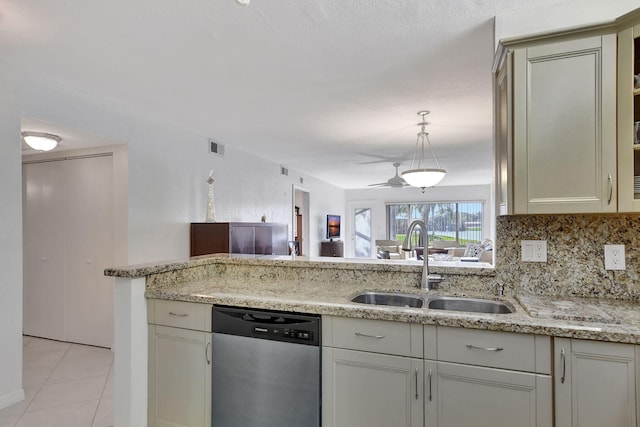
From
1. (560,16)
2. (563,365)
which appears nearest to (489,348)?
(563,365)

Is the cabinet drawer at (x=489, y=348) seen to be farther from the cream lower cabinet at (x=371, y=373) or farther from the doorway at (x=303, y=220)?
the doorway at (x=303, y=220)

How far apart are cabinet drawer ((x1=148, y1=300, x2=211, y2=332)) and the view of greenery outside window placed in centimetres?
816

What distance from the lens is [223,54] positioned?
234cm

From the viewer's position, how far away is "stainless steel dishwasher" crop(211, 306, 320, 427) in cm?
167

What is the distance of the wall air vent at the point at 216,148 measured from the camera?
4505 mm

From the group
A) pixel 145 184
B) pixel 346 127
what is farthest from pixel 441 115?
pixel 145 184

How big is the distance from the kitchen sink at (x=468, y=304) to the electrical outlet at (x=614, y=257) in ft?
1.83

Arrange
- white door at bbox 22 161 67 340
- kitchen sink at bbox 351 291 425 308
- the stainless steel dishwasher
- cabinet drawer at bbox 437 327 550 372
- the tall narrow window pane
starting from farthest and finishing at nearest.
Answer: the tall narrow window pane < white door at bbox 22 161 67 340 < kitchen sink at bbox 351 291 425 308 < the stainless steel dishwasher < cabinet drawer at bbox 437 327 550 372

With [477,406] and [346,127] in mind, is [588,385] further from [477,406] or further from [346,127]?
[346,127]

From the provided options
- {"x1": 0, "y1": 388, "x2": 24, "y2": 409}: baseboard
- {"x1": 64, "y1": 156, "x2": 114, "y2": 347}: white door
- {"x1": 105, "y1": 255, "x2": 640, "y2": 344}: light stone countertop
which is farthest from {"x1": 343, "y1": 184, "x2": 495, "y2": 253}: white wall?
{"x1": 0, "y1": 388, "x2": 24, "y2": 409}: baseboard

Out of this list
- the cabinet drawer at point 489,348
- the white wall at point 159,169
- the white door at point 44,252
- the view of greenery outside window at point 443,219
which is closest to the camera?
the cabinet drawer at point 489,348

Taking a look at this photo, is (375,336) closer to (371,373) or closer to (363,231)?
(371,373)

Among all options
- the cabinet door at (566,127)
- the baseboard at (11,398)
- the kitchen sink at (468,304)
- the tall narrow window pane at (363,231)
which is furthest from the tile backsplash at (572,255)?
the tall narrow window pane at (363,231)

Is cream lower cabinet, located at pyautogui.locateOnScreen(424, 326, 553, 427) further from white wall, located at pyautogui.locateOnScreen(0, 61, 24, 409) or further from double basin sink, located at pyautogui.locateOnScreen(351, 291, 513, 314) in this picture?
white wall, located at pyautogui.locateOnScreen(0, 61, 24, 409)
